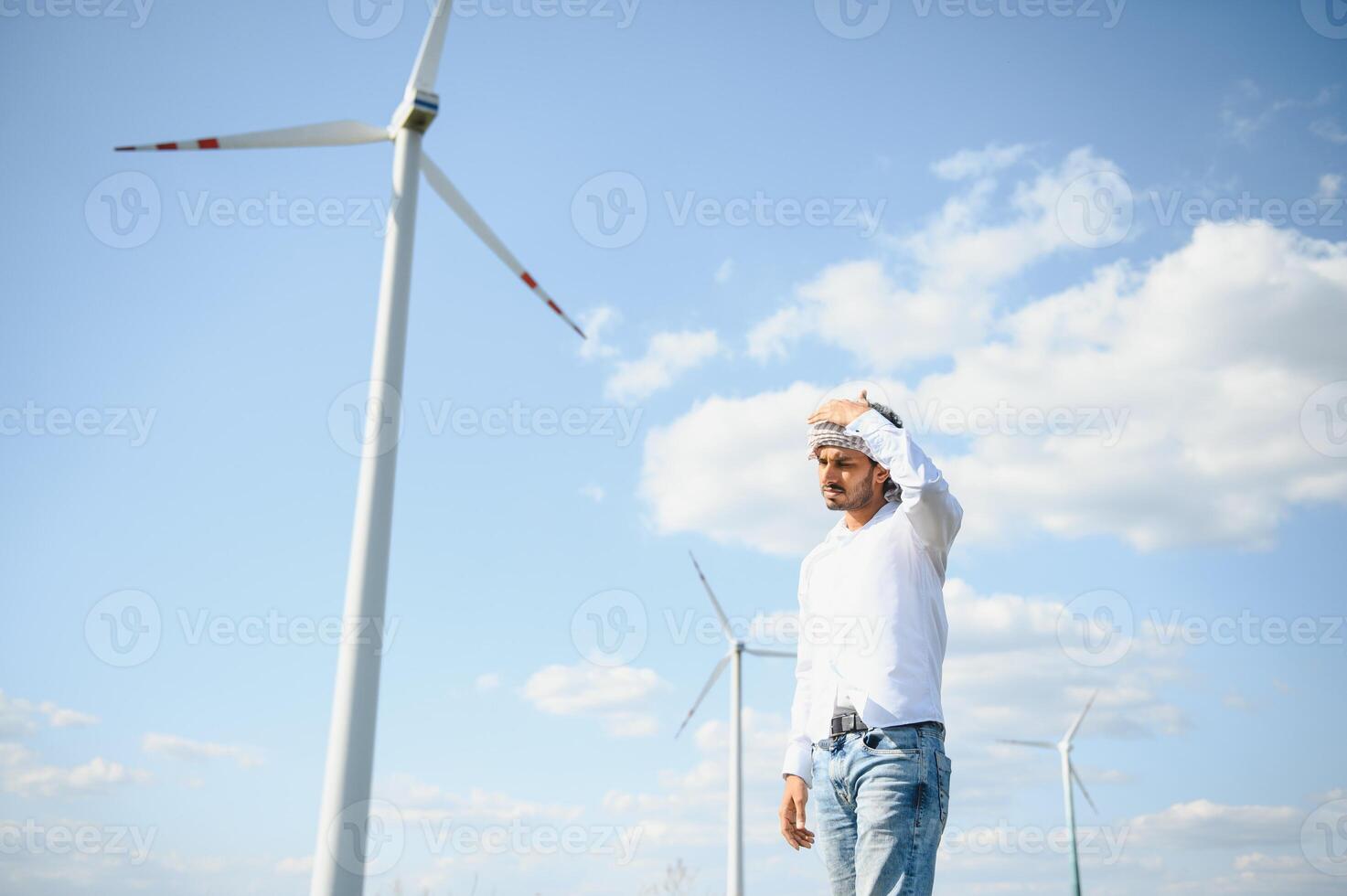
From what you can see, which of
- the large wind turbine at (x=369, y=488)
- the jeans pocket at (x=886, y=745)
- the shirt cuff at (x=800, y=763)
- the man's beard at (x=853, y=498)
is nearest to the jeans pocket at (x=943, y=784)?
the jeans pocket at (x=886, y=745)

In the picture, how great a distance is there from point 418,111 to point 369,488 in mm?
6482

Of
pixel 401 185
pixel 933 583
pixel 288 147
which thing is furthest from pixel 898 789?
pixel 288 147

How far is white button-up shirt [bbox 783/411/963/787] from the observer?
5191 millimetres

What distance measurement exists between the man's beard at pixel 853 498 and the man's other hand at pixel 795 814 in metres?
1.48

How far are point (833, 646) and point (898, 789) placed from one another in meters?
0.87

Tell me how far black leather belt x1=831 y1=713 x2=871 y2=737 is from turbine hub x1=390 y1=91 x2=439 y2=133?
1295cm

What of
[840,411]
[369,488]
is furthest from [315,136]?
[840,411]

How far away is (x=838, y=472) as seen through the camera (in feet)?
18.9

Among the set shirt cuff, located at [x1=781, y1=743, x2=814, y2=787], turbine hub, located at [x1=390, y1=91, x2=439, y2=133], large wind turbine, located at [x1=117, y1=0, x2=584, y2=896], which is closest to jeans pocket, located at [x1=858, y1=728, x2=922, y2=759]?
shirt cuff, located at [x1=781, y1=743, x2=814, y2=787]

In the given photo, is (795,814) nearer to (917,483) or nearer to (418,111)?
(917,483)

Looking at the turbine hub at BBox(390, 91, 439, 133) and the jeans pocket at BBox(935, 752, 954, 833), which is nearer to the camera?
the jeans pocket at BBox(935, 752, 954, 833)

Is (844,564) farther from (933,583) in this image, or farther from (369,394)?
(369,394)

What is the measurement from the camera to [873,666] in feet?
17.2

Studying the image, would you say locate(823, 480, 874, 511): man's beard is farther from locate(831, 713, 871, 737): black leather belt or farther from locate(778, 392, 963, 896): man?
locate(831, 713, 871, 737): black leather belt
